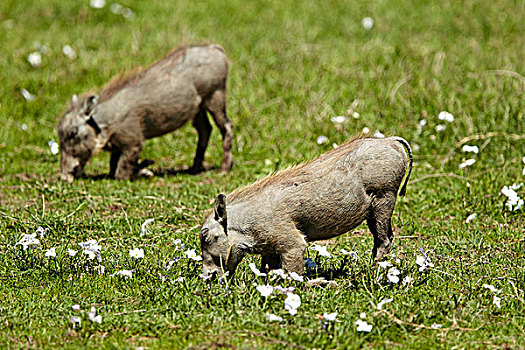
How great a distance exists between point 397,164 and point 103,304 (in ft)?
7.28

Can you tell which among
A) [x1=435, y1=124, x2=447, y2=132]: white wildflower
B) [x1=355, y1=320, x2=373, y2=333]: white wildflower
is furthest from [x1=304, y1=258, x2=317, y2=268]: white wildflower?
[x1=435, y1=124, x2=447, y2=132]: white wildflower

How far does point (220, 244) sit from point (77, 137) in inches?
157

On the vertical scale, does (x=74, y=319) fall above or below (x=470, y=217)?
above

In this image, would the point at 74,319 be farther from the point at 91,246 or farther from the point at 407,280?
the point at 407,280

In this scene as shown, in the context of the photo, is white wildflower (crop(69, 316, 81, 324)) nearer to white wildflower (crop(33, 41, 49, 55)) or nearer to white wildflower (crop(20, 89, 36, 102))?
white wildflower (crop(20, 89, 36, 102))

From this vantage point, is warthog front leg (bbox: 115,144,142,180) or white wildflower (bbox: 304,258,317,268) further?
warthog front leg (bbox: 115,144,142,180)

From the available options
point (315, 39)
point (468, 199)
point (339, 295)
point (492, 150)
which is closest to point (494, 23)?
point (315, 39)

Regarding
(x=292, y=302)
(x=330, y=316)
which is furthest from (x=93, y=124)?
(x=330, y=316)

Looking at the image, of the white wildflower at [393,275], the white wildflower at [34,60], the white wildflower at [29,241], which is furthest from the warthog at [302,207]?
the white wildflower at [34,60]

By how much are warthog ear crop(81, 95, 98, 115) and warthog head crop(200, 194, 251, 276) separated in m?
3.75

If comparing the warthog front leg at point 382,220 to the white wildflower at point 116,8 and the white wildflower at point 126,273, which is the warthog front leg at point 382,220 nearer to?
the white wildflower at point 126,273

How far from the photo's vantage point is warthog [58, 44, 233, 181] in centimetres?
822

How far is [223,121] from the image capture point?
28.2 ft

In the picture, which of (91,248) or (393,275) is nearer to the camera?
(393,275)
